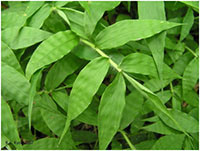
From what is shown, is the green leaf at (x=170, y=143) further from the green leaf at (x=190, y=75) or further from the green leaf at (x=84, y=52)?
the green leaf at (x=84, y=52)

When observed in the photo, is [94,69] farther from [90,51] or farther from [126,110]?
[126,110]

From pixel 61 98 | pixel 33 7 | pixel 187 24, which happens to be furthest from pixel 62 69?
pixel 187 24

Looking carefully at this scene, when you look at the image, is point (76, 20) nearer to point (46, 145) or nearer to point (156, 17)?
point (156, 17)

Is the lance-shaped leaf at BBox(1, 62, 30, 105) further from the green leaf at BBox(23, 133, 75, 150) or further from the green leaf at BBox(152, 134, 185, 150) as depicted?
the green leaf at BBox(152, 134, 185, 150)

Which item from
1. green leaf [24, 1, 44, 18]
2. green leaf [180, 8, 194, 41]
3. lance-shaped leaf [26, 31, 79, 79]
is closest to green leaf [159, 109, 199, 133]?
green leaf [180, 8, 194, 41]

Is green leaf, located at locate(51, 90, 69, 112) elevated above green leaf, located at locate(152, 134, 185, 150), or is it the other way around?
green leaf, located at locate(51, 90, 69, 112)

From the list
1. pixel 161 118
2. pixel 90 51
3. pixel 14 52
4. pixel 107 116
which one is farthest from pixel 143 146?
pixel 14 52
